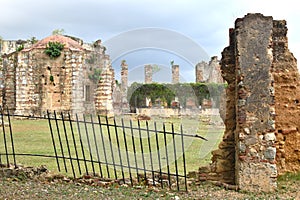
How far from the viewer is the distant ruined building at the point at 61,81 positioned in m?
28.3

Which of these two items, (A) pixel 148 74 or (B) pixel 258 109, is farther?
(A) pixel 148 74

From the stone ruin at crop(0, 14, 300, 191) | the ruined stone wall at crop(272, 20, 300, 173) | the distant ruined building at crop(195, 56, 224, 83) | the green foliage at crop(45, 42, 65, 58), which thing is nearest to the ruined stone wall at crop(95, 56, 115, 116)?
the green foliage at crop(45, 42, 65, 58)

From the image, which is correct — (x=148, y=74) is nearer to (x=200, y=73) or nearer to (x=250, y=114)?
(x=200, y=73)

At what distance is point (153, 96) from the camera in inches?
1421

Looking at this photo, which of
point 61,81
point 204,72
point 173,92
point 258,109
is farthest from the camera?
point 204,72

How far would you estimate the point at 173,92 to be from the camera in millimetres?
36375

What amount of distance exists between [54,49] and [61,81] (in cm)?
215

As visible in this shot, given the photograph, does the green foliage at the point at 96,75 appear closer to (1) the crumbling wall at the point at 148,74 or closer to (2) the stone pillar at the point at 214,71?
(1) the crumbling wall at the point at 148,74

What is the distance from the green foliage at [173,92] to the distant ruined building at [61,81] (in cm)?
724

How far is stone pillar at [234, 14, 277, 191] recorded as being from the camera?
6.79 m

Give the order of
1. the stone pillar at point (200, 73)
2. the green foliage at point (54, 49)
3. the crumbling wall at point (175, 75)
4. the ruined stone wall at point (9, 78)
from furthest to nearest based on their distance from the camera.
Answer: the stone pillar at point (200, 73), the crumbling wall at point (175, 75), the ruined stone wall at point (9, 78), the green foliage at point (54, 49)

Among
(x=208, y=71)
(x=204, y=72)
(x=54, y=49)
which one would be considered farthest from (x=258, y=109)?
(x=208, y=71)

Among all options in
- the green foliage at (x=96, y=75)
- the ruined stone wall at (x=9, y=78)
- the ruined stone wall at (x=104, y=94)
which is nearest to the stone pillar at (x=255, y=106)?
the ruined stone wall at (x=104, y=94)

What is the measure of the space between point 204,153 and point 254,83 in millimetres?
6544
